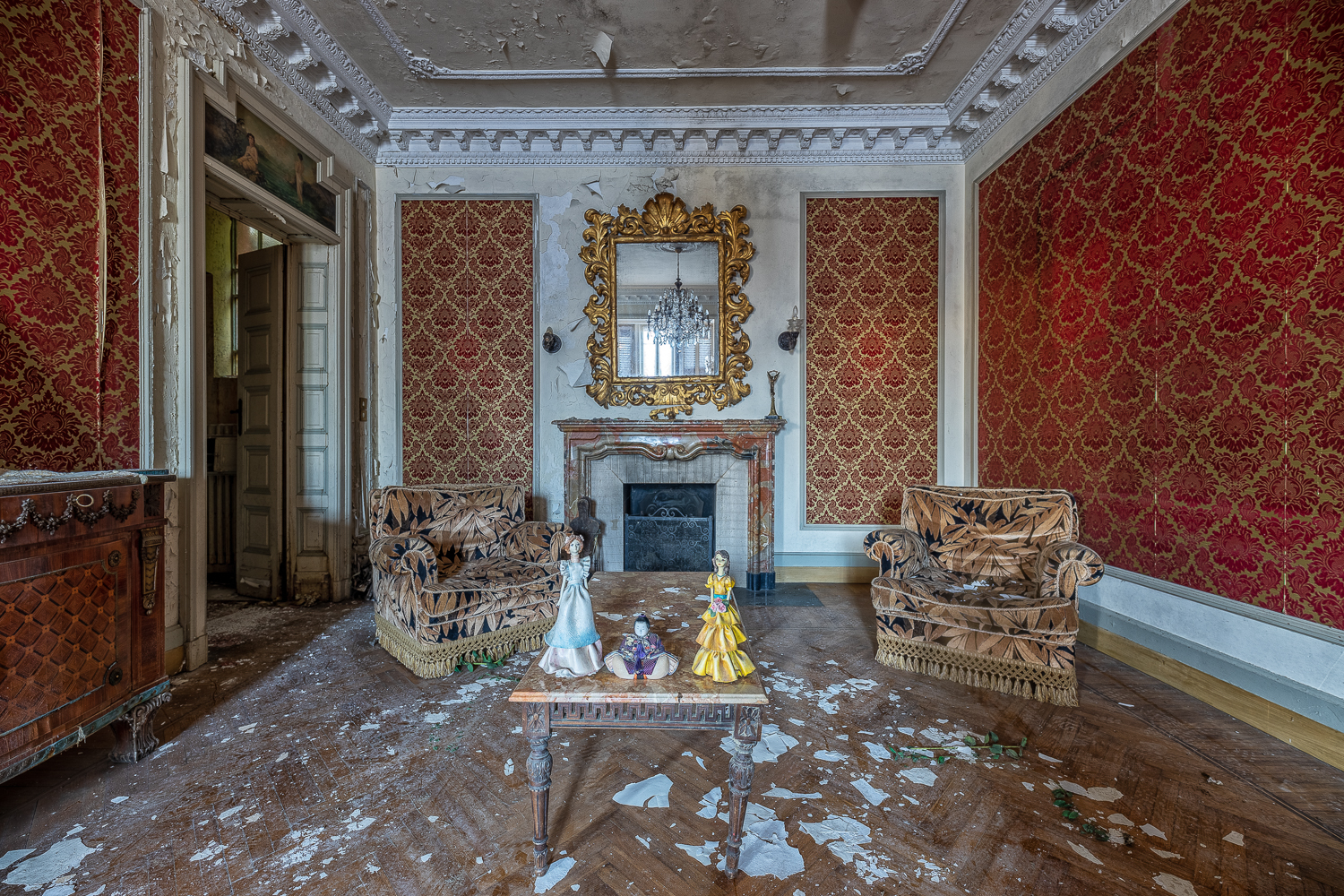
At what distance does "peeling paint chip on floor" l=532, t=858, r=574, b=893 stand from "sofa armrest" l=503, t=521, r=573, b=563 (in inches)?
67.4

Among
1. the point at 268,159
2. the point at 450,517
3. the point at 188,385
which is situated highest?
the point at 268,159

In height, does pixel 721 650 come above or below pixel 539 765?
above

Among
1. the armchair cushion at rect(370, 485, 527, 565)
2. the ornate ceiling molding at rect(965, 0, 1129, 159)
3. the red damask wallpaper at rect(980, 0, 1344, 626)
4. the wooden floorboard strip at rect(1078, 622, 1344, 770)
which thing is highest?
the ornate ceiling molding at rect(965, 0, 1129, 159)

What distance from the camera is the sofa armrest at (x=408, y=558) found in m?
2.62

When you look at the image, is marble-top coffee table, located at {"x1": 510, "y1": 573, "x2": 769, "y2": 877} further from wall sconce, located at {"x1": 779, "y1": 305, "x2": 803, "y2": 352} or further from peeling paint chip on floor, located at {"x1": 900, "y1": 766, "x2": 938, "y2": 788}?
wall sconce, located at {"x1": 779, "y1": 305, "x2": 803, "y2": 352}

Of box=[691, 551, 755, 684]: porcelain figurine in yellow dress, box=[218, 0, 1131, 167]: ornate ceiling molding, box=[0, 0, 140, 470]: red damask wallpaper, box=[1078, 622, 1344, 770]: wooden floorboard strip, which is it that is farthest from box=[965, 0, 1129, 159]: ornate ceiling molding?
box=[0, 0, 140, 470]: red damask wallpaper

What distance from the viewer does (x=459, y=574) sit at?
2.90 metres

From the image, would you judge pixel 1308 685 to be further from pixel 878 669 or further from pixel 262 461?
pixel 262 461

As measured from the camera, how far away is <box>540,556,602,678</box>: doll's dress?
60.4 inches

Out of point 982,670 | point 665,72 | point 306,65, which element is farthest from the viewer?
point 665,72

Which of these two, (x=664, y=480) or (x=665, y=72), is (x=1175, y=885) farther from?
(x=665, y=72)

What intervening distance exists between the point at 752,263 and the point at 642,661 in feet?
12.3

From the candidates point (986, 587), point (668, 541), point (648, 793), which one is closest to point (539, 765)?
point (648, 793)

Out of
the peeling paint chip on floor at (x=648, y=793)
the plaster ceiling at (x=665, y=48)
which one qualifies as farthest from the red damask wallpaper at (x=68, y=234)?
the peeling paint chip on floor at (x=648, y=793)
